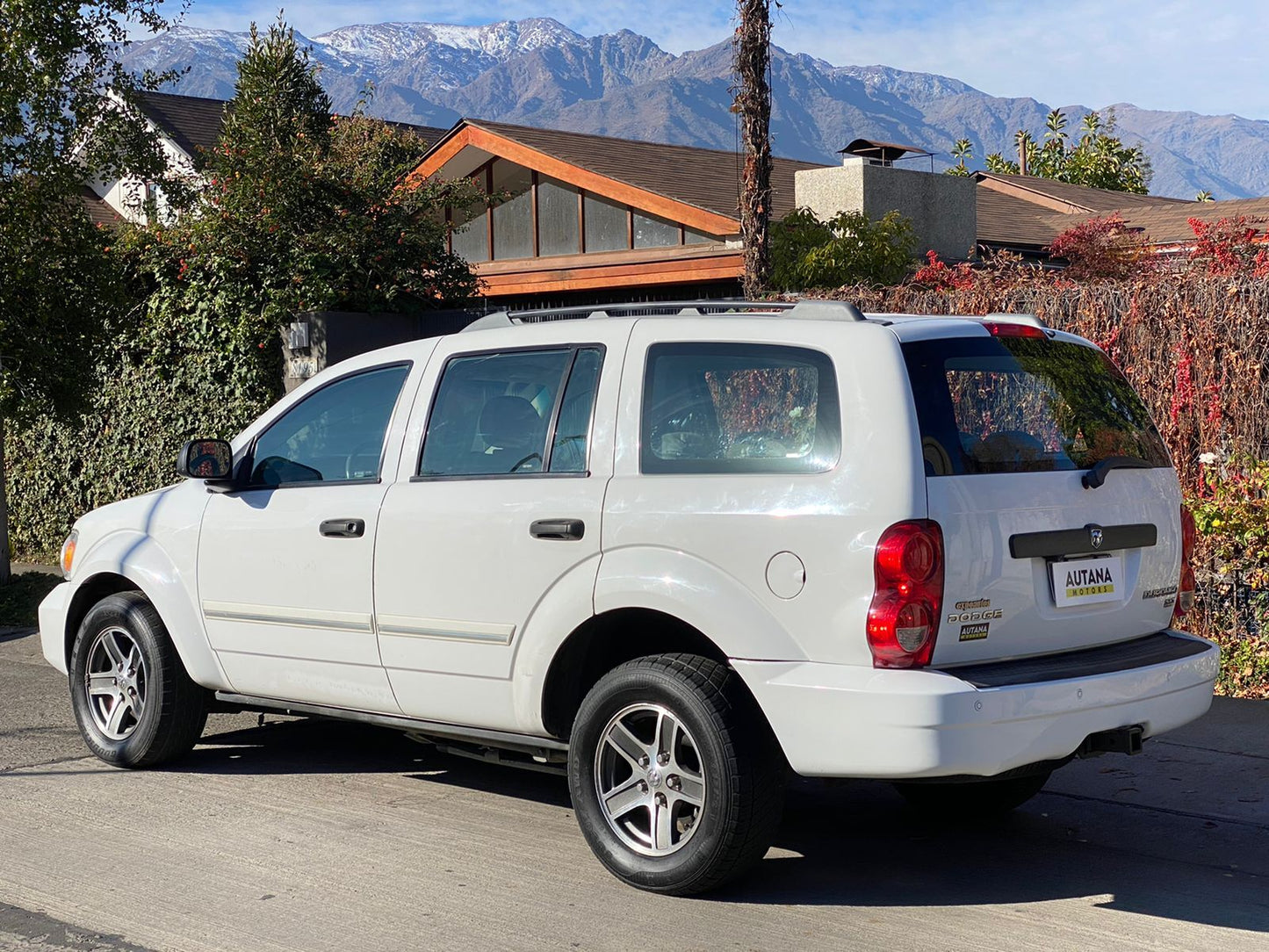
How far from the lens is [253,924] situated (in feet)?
15.3

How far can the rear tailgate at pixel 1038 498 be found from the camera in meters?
4.54

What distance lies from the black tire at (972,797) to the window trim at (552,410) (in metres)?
1.88

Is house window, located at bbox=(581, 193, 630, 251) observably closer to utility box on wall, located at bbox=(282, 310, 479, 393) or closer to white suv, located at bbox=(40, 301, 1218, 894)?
utility box on wall, located at bbox=(282, 310, 479, 393)

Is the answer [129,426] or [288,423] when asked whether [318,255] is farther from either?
[288,423]

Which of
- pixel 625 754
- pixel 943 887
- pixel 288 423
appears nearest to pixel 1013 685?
pixel 943 887

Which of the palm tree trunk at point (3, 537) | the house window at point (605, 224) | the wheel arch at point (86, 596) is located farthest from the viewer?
the house window at point (605, 224)

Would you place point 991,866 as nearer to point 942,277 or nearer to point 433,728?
point 433,728

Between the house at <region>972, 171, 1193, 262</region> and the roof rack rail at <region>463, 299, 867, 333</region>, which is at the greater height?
the house at <region>972, 171, 1193, 262</region>

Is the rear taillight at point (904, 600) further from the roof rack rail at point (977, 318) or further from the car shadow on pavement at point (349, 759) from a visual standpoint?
the car shadow on pavement at point (349, 759)

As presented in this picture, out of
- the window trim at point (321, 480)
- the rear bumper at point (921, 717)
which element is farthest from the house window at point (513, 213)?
the rear bumper at point (921, 717)

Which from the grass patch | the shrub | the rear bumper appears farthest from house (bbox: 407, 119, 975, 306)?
the rear bumper

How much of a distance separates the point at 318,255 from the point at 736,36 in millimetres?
3670

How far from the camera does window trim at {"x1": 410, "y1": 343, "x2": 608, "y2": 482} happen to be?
208 inches

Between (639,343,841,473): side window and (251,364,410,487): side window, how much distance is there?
134 cm
